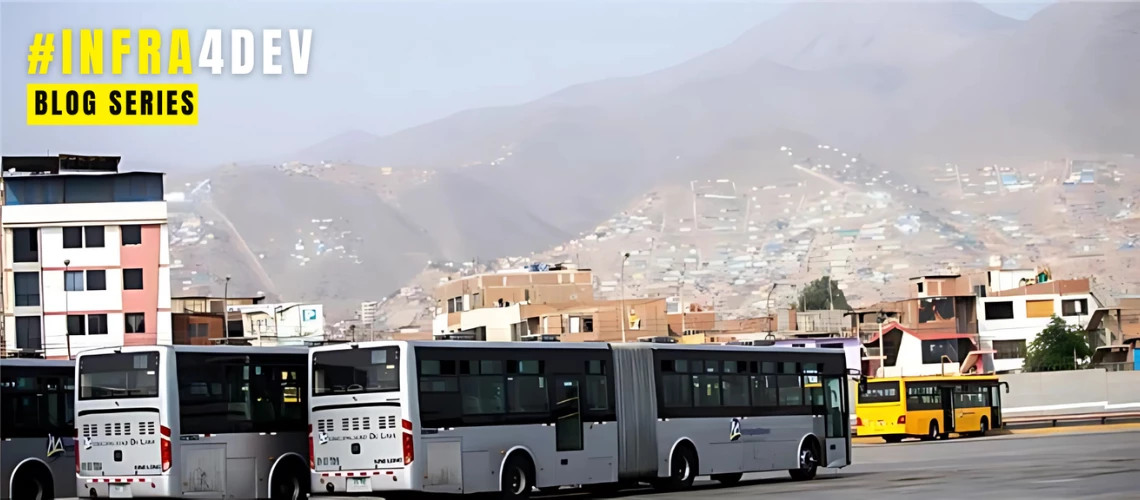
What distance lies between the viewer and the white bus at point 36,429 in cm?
2623

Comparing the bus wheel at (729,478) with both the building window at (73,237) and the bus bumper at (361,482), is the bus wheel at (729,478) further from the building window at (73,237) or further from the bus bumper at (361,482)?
the building window at (73,237)

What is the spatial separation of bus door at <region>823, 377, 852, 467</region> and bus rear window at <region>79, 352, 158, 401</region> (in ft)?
47.6

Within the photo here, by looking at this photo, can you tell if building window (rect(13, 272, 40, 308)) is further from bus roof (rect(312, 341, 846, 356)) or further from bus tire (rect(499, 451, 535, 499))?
bus tire (rect(499, 451, 535, 499))

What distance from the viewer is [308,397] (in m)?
24.3

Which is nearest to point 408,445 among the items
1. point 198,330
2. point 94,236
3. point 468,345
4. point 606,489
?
point 468,345

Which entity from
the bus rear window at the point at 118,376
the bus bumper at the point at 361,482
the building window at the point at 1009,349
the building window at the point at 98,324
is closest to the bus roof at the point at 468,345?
the bus bumper at the point at 361,482

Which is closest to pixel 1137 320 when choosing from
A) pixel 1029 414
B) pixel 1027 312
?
pixel 1027 312

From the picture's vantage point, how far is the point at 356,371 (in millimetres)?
23641

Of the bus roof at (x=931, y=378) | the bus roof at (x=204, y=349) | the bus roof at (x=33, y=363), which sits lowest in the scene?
the bus roof at (x=931, y=378)

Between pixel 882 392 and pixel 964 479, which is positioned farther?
pixel 882 392

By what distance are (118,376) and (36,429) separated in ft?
12.2

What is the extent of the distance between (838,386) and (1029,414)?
156 ft

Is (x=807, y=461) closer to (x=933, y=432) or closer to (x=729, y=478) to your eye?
(x=729, y=478)

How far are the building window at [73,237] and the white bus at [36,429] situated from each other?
47.4m
